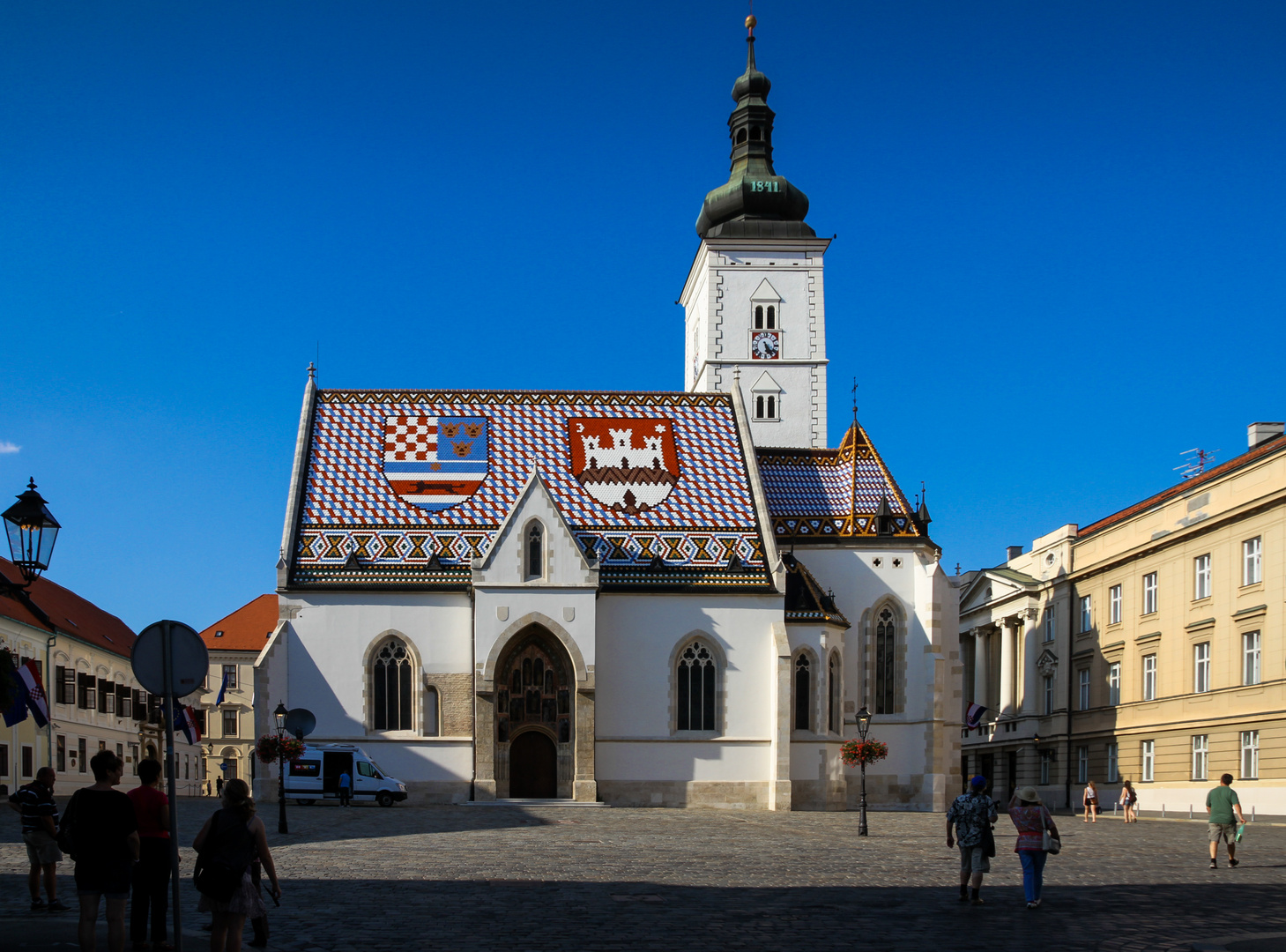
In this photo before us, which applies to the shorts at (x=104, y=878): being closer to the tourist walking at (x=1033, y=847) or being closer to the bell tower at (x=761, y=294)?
the tourist walking at (x=1033, y=847)

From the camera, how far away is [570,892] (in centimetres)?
1712

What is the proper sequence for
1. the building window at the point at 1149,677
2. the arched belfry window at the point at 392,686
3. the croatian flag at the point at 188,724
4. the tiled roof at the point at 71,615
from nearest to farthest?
the arched belfry window at the point at 392,686 → the building window at the point at 1149,677 → the croatian flag at the point at 188,724 → the tiled roof at the point at 71,615

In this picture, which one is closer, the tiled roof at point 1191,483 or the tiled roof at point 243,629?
the tiled roof at point 1191,483

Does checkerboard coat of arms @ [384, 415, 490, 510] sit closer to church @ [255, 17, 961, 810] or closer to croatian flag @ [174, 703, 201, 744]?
church @ [255, 17, 961, 810]

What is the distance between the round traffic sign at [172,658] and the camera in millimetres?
11305

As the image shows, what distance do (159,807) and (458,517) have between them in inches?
1354

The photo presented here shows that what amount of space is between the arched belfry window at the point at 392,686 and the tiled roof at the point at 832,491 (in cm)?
1336

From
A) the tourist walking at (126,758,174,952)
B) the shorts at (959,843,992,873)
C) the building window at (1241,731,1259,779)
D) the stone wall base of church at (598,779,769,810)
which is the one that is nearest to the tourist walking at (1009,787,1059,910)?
the shorts at (959,843,992,873)

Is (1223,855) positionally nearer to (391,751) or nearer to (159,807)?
(159,807)

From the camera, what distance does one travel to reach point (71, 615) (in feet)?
219

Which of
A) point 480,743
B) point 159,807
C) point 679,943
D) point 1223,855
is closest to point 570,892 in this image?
point 679,943

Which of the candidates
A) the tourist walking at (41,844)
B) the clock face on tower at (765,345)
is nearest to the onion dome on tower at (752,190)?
the clock face on tower at (765,345)

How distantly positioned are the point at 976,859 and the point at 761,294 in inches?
1769

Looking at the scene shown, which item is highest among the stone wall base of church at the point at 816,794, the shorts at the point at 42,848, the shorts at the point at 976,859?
the shorts at the point at 42,848
